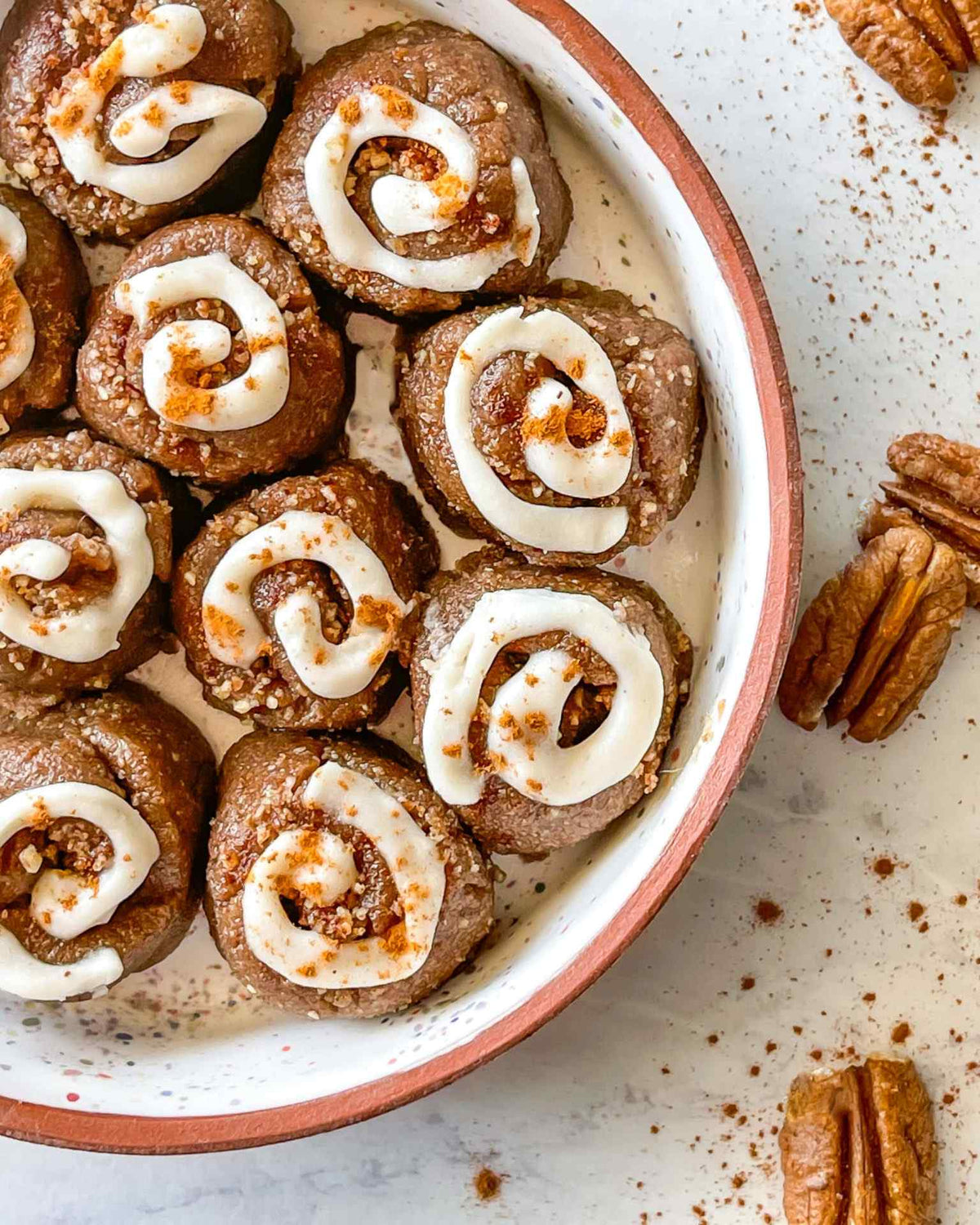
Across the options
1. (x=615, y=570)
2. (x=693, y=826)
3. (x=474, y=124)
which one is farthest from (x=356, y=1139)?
(x=474, y=124)

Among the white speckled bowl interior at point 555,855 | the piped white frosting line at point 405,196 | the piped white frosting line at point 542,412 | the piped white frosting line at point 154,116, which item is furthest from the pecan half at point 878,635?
the piped white frosting line at point 154,116

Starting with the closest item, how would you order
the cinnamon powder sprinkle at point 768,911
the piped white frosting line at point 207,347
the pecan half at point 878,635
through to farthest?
the piped white frosting line at point 207,347
the pecan half at point 878,635
the cinnamon powder sprinkle at point 768,911

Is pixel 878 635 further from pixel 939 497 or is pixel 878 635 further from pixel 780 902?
pixel 780 902

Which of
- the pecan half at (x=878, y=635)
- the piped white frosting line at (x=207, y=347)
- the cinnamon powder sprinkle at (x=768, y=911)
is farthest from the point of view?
the cinnamon powder sprinkle at (x=768, y=911)

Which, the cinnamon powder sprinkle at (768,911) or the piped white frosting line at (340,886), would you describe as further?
the cinnamon powder sprinkle at (768,911)

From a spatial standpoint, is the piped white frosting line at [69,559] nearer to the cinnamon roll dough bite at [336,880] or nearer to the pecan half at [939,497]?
the cinnamon roll dough bite at [336,880]

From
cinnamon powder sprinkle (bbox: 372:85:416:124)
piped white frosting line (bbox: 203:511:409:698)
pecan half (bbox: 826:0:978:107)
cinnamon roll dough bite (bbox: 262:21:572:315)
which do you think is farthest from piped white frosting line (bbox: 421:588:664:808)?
pecan half (bbox: 826:0:978:107)

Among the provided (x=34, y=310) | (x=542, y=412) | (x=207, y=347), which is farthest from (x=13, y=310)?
(x=542, y=412)
